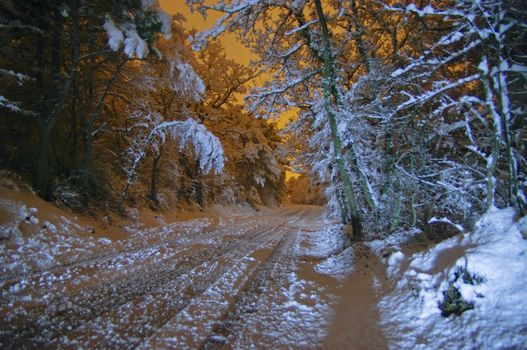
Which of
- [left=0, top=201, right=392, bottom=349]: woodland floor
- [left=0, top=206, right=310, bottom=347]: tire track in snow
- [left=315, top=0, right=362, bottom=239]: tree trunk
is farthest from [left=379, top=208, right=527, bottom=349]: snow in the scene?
[left=315, top=0, right=362, bottom=239]: tree trunk

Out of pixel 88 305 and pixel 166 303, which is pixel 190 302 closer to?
pixel 166 303

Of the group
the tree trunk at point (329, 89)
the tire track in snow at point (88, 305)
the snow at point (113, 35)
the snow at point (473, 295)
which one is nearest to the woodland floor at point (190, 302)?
the tire track in snow at point (88, 305)

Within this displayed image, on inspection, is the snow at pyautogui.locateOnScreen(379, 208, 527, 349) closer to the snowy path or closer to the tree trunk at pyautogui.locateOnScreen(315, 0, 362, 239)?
the snowy path

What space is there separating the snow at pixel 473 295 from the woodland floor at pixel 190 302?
405 millimetres

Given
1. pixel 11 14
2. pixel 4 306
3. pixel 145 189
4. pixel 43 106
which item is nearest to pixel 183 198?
pixel 145 189

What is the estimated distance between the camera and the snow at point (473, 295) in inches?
101

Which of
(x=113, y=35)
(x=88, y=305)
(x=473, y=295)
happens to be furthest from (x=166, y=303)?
(x=113, y=35)

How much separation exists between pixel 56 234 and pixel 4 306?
4157 mm

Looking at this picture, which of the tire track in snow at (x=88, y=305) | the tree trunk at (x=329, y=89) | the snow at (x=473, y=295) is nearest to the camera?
the snow at (x=473, y=295)

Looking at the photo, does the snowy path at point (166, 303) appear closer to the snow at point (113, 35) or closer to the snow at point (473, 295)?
the snow at point (473, 295)

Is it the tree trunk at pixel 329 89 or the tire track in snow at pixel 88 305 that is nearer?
the tire track in snow at pixel 88 305

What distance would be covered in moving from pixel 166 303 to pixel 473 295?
387cm

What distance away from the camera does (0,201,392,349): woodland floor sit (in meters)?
3.06

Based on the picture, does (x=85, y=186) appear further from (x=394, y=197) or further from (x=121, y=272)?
(x=394, y=197)
